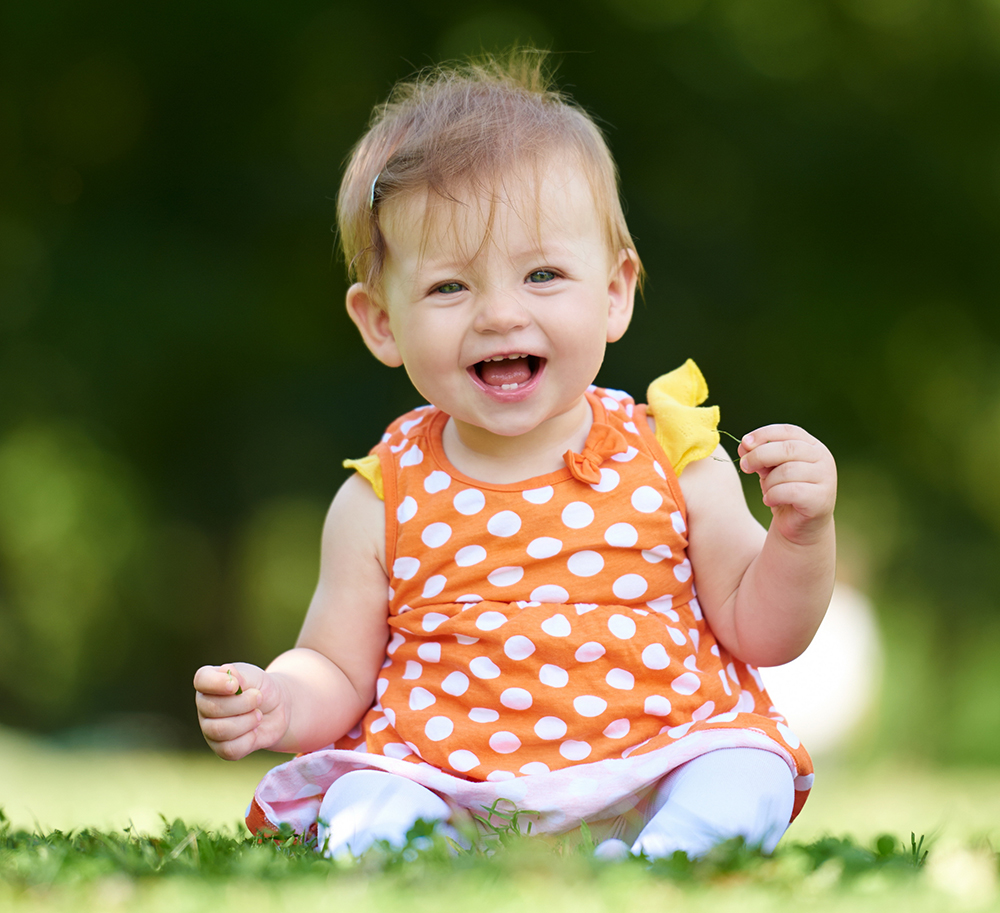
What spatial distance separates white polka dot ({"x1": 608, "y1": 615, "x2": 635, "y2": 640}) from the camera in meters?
2.47

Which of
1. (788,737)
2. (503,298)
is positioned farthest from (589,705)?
A: (503,298)

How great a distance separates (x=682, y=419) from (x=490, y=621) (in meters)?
0.63

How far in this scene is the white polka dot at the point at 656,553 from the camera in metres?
2.55

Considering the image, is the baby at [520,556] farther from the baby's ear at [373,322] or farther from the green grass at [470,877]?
the green grass at [470,877]

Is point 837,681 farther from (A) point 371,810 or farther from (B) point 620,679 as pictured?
(A) point 371,810

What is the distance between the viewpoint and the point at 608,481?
2.59 metres

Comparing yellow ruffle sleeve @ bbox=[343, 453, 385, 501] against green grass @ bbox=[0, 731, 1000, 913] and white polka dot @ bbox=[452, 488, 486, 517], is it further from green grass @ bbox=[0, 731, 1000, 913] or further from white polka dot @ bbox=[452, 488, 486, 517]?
green grass @ bbox=[0, 731, 1000, 913]

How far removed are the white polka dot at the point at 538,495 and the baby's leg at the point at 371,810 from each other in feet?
2.07

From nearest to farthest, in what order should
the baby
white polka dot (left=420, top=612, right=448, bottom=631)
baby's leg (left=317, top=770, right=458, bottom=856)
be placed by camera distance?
baby's leg (left=317, top=770, right=458, bottom=856), the baby, white polka dot (left=420, top=612, right=448, bottom=631)

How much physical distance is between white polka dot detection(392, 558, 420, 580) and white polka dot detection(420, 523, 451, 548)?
0.05 m

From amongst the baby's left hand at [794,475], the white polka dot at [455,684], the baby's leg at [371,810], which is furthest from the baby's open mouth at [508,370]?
the baby's leg at [371,810]

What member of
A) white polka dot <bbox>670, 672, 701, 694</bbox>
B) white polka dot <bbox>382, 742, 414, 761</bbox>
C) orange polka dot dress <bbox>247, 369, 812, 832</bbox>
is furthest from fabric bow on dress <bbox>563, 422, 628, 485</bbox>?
white polka dot <bbox>382, 742, 414, 761</bbox>

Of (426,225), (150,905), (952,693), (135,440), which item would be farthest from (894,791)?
(135,440)

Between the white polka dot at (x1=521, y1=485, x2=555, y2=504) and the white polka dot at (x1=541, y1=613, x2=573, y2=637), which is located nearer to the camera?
the white polka dot at (x1=541, y1=613, x2=573, y2=637)
